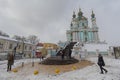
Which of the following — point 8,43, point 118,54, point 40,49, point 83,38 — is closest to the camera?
point 118,54

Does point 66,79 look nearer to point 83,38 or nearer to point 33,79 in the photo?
point 33,79

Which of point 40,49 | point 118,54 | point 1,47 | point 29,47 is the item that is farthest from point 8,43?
point 118,54

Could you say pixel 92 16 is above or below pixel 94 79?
above

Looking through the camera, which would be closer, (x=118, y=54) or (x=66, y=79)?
(x=66, y=79)

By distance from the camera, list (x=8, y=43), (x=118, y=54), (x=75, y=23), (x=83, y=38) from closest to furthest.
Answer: (x=118, y=54) < (x=8, y=43) < (x=83, y=38) < (x=75, y=23)

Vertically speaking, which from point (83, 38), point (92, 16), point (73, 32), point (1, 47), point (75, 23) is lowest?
point (1, 47)

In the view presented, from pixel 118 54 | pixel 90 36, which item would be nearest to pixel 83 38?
pixel 90 36

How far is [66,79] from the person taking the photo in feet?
22.7

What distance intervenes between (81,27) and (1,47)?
4780 centimetres

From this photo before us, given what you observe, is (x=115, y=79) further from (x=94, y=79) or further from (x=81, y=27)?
(x=81, y=27)

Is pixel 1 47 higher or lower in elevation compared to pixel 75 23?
lower

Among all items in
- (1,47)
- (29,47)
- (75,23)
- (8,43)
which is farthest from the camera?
(75,23)

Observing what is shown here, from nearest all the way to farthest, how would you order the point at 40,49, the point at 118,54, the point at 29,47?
1. the point at 118,54
2. the point at 29,47
3. the point at 40,49

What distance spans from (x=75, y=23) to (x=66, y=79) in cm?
5975
